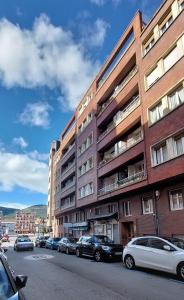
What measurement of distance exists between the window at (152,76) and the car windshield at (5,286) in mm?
18131

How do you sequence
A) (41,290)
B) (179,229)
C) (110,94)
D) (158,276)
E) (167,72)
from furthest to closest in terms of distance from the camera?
(110,94), (167,72), (179,229), (158,276), (41,290)

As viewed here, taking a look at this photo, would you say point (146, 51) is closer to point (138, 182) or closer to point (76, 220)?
point (138, 182)

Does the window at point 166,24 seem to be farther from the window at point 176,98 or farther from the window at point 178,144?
the window at point 178,144

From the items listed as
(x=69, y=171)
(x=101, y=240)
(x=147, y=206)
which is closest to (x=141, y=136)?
(x=147, y=206)

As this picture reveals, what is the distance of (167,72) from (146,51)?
4.37 m

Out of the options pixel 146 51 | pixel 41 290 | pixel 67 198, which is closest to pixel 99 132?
pixel 146 51

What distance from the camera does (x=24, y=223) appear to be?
6437 inches

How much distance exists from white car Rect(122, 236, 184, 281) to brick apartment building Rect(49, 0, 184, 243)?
186 inches

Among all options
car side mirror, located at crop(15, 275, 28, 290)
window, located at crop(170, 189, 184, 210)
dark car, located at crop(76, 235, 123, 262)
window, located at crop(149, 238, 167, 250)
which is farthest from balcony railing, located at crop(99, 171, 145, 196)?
car side mirror, located at crop(15, 275, 28, 290)

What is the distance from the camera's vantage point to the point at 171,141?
17953mm

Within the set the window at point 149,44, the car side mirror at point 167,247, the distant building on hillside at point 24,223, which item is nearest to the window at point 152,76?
the window at point 149,44

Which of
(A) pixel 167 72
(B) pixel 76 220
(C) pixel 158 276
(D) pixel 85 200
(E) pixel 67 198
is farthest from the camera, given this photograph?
(E) pixel 67 198

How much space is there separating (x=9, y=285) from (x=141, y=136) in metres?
18.5

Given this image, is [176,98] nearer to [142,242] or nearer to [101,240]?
[142,242]
